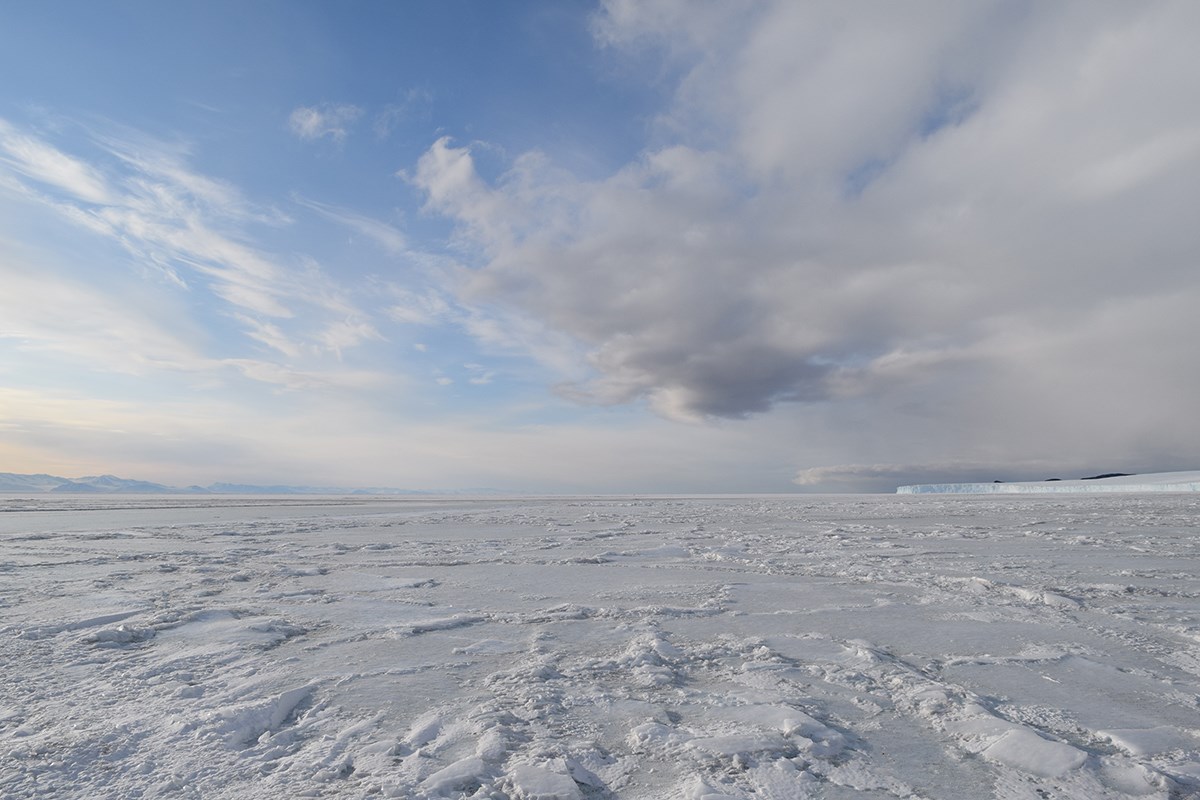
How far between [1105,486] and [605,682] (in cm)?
5886

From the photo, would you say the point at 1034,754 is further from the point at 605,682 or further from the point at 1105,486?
the point at 1105,486

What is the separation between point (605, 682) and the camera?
9.42ft

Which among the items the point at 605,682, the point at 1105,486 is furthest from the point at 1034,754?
the point at 1105,486

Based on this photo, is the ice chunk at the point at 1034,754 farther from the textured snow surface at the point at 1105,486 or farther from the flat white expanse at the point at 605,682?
the textured snow surface at the point at 1105,486

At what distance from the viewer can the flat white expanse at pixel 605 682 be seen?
6.58 feet

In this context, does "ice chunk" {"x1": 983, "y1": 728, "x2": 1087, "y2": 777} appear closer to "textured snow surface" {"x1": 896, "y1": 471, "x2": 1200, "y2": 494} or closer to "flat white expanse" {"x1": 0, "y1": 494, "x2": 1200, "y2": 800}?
"flat white expanse" {"x1": 0, "y1": 494, "x2": 1200, "y2": 800}

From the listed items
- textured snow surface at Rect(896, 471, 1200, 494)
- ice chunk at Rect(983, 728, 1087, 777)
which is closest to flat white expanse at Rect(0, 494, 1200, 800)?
ice chunk at Rect(983, 728, 1087, 777)

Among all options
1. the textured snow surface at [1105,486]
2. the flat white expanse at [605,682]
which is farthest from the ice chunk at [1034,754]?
the textured snow surface at [1105,486]

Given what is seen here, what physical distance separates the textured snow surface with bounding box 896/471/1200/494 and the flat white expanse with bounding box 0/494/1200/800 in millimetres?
41704

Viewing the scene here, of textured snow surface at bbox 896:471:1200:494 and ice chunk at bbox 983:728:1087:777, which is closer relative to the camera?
ice chunk at bbox 983:728:1087:777

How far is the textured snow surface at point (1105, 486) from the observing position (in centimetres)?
3830

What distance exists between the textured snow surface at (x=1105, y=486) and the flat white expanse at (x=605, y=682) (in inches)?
1642

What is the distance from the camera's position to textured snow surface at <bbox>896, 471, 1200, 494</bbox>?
3830 cm

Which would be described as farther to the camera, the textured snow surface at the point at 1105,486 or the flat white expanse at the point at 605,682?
the textured snow surface at the point at 1105,486
